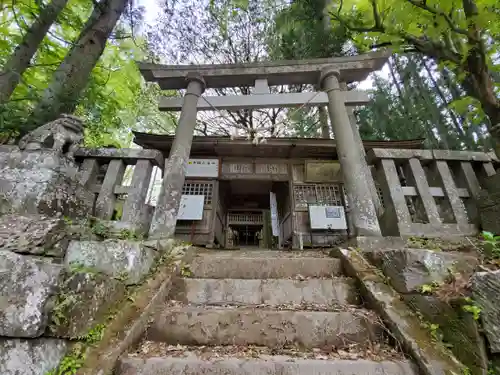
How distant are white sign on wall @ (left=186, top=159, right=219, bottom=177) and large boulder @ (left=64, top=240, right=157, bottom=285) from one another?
6.09 meters

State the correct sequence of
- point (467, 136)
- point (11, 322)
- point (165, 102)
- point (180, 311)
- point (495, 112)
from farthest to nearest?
point (467, 136), point (165, 102), point (495, 112), point (180, 311), point (11, 322)

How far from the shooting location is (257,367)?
5.15 feet

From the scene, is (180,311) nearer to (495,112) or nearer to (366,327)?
(366,327)

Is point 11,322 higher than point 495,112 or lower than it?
lower

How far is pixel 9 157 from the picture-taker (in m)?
2.46

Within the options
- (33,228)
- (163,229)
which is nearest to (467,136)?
(163,229)

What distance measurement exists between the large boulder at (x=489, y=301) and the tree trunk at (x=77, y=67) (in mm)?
5182

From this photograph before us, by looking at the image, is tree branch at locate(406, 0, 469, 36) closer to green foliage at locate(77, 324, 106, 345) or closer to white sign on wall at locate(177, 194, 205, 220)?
green foliage at locate(77, 324, 106, 345)

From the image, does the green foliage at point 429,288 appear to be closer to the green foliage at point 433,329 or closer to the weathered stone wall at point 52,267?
the green foliage at point 433,329

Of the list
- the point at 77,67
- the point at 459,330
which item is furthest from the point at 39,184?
the point at 459,330

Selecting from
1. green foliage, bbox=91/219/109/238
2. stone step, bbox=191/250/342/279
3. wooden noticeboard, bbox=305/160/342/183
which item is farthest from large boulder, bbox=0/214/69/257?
wooden noticeboard, bbox=305/160/342/183

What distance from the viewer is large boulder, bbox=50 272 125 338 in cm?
158

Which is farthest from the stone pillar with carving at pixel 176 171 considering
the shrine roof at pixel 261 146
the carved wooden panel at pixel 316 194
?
the carved wooden panel at pixel 316 194

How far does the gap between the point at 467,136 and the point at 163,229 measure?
9.91 meters
